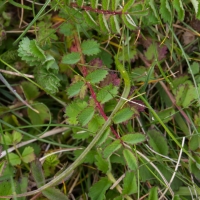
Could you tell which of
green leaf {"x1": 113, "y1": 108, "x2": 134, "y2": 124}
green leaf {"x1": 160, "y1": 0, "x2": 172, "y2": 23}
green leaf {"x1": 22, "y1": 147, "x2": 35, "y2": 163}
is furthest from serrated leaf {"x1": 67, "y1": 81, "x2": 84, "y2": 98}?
green leaf {"x1": 160, "y1": 0, "x2": 172, "y2": 23}

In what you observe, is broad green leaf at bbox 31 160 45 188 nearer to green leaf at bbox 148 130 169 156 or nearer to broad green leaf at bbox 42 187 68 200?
broad green leaf at bbox 42 187 68 200

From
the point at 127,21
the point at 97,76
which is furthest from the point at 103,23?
the point at 97,76

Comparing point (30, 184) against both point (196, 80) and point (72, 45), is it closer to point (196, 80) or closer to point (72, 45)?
point (72, 45)

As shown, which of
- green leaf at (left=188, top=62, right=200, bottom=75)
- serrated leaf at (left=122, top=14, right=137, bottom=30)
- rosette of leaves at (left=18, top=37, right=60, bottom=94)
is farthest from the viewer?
green leaf at (left=188, top=62, right=200, bottom=75)

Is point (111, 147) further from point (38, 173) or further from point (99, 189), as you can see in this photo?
point (38, 173)

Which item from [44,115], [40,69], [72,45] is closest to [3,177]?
[44,115]

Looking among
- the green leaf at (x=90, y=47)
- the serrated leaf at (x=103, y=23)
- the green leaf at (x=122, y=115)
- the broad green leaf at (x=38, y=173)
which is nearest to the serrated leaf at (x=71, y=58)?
the green leaf at (x=90, y=47)
